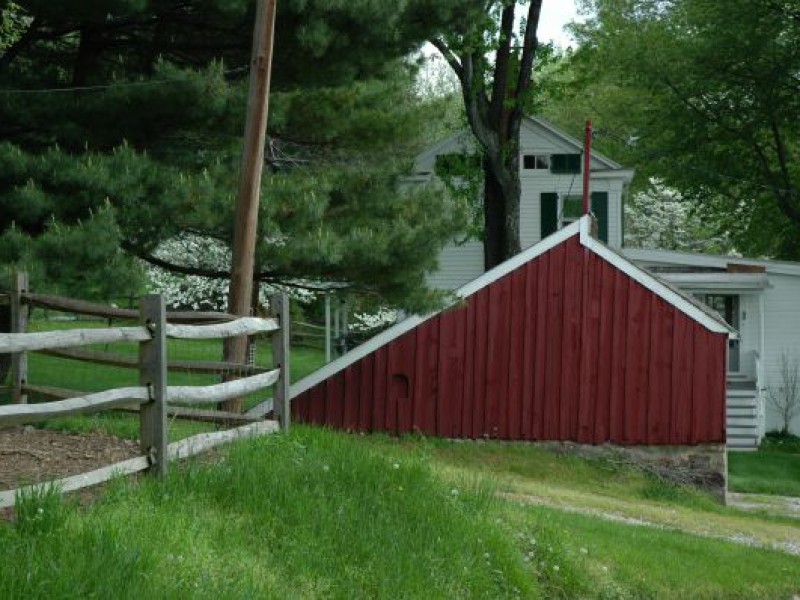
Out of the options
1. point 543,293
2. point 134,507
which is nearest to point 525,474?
point 543,293

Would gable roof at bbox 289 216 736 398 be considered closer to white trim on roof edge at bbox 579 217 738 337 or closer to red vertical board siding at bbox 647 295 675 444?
white trim on roof edge at bbox 579 217 738 337

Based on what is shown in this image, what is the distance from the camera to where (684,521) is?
15.9m

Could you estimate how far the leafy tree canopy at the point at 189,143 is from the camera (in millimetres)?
15430

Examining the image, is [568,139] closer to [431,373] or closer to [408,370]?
[431,373]

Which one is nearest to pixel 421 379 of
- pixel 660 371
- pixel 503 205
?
pixel 660 371

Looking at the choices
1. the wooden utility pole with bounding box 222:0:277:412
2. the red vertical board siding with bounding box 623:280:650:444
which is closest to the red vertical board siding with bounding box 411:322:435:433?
the red vertical board siding with bounding box 623:280:650:444

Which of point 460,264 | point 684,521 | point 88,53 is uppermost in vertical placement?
point 88,53

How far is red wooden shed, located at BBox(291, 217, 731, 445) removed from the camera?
21.7 metres

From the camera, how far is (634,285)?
21.7 metres

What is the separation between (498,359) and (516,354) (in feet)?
1.10

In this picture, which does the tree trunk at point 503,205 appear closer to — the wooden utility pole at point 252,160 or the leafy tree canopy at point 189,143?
the leafy tree canopy at point 189,143

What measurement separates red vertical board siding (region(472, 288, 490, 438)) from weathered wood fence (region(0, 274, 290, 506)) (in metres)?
10.4

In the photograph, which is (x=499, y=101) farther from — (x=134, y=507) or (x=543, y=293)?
(x=134, y=507)

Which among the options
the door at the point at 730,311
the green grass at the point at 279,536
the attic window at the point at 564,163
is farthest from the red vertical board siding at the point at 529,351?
the attic window at the point at 564,163
